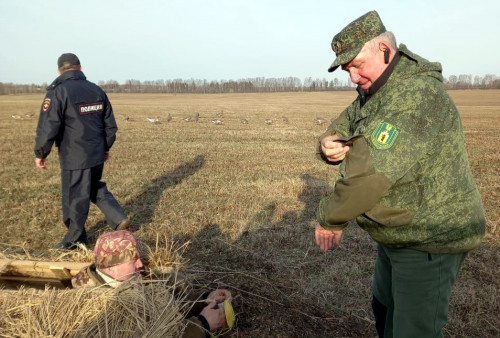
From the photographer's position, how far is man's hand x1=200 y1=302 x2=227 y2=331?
8.82ft

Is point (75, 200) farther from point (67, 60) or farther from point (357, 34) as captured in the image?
point (357, 34)

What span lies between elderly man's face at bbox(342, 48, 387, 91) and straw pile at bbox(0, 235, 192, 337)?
1.80 metres

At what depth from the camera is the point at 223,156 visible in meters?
12.5

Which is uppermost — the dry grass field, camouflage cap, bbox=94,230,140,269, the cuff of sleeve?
camouflage cap, bbox=94,230,140,269

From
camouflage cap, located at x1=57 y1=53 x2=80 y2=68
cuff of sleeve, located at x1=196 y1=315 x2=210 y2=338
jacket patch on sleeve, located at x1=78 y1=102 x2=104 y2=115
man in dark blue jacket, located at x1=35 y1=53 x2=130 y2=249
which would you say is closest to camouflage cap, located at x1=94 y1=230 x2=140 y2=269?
cuff of sleeve, located at x1=196 y1=315 x2=210 y2=338

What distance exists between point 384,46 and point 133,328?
2157 millimetres

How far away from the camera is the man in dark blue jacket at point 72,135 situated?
4.93 meters

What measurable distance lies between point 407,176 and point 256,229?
13.8ft

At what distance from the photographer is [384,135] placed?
187 centimetres

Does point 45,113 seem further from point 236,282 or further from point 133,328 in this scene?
point 133,328

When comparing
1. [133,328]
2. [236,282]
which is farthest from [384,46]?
[236,282]

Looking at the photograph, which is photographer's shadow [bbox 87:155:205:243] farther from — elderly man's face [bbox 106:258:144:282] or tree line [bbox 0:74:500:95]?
tree line [bbox 0:74:500:95]

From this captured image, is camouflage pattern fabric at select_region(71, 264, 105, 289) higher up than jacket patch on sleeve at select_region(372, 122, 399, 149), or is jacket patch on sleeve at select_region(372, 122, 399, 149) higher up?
jacket patch on sleeve at select_region(372, 122, 399, 149)

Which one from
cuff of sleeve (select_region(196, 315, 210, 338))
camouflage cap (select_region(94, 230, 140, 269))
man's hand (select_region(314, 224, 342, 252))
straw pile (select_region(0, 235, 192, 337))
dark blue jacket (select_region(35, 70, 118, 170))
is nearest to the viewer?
straw pile (select_region(0, 235, 192, 337))
